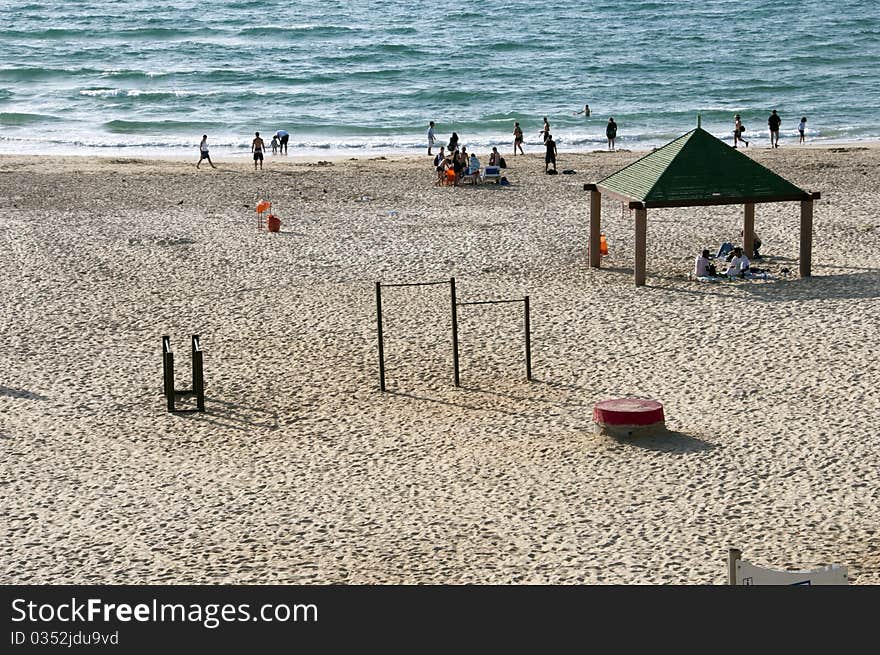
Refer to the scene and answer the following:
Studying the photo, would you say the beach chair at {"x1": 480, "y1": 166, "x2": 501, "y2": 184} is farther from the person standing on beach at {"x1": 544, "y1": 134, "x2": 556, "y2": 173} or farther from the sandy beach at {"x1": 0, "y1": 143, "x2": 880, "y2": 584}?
the sandy beach at {"x1": 0, "y1": 143, "x2": 880, "y2": 584}

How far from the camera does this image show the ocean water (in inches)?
1665

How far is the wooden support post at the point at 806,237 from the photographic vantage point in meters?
20.8

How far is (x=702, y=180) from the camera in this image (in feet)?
67.6

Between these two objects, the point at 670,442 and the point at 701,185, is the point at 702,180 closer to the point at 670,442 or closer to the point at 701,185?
the point at 701,185

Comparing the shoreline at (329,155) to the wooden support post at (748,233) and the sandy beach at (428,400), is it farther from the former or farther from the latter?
the wooden support post at (748,233)

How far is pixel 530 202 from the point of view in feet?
90.5

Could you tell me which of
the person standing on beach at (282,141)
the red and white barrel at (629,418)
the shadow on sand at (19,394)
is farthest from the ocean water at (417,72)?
the red and white barrel at (629,418)

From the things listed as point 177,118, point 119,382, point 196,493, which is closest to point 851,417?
point 196,493

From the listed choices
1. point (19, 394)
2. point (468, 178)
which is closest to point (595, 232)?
point (468, 178)

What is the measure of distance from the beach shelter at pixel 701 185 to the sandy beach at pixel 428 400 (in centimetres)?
98
